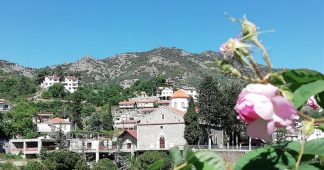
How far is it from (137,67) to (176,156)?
324 feet

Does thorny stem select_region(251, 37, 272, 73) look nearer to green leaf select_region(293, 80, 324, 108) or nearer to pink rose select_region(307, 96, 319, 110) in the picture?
green leaf select_region(293, 80, 324, 108)

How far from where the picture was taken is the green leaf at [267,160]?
0.60 meters

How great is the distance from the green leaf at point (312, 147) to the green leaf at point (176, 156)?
0.14 metres

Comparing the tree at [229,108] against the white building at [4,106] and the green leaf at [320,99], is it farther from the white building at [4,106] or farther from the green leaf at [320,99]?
the white building at [4,106]

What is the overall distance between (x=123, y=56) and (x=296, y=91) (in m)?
111

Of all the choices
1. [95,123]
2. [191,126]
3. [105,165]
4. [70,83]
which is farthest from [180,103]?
[70,83]

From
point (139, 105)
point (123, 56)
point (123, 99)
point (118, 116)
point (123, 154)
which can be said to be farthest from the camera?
point (123, 56)

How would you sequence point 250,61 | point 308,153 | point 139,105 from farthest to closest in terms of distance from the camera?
point 139,105, point 308,153, point 250,61

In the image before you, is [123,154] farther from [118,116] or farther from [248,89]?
[248,89]

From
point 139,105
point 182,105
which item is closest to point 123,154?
point 182,105

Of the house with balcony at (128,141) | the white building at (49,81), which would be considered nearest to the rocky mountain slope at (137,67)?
the white building at (49,81)

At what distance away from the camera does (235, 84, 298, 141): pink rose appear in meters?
0.51

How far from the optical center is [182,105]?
Answer: 3189 cm

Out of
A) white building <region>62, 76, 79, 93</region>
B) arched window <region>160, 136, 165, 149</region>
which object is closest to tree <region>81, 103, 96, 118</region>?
white building <region>62, 76, 79, 93</region>
